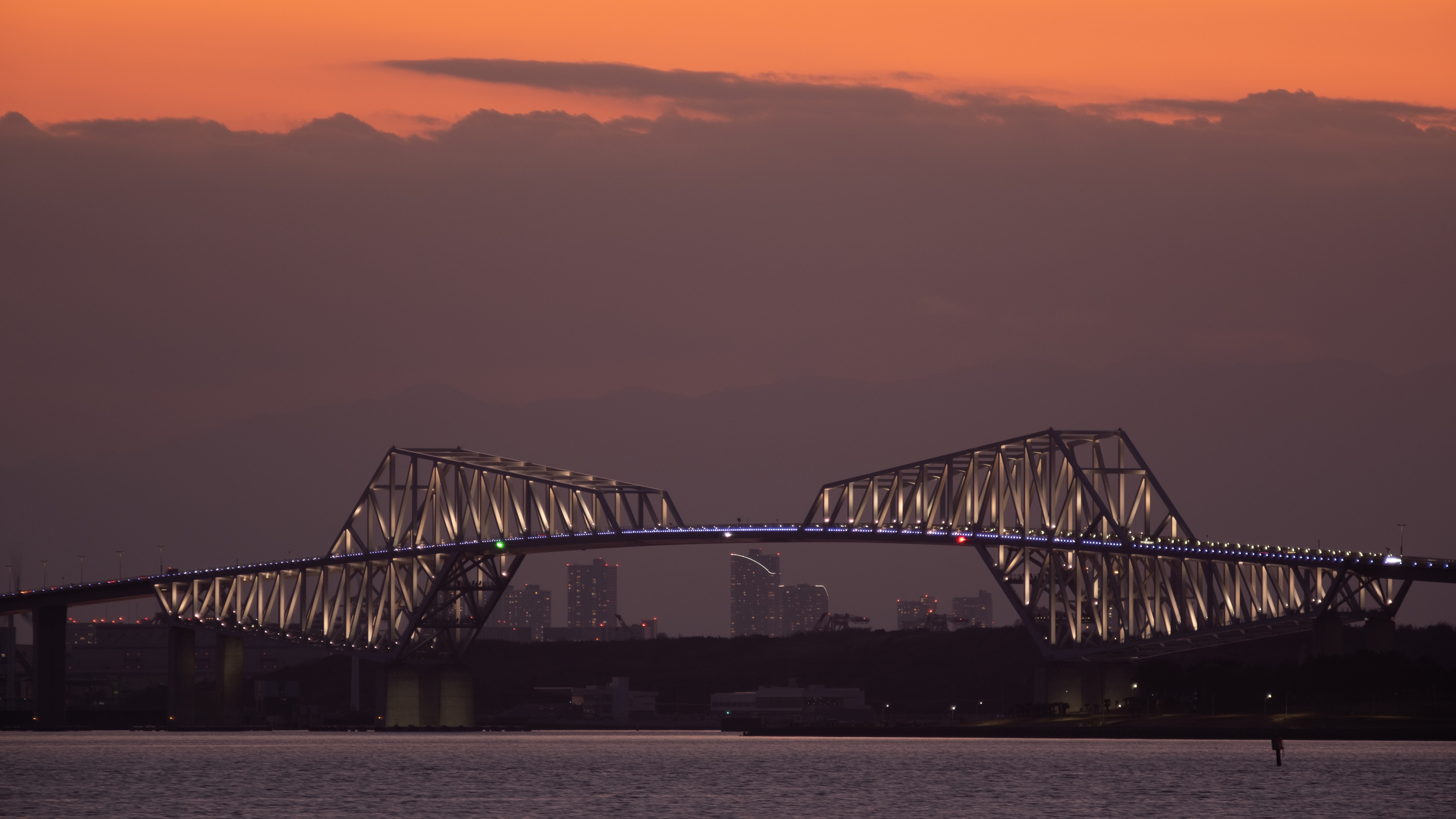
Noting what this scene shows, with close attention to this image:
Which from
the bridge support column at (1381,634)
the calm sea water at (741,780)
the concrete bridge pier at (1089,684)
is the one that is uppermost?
the bridge support column at (1381,634)

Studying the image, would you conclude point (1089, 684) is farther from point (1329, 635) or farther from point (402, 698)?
point (402, 698)

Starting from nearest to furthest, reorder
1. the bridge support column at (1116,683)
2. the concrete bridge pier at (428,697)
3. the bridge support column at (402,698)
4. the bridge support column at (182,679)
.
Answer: the bridge support column at (1116,683) → the bridge support column at (402,698) → the concrete bridge pier at (428,697) → the bridge support column at (182,679)

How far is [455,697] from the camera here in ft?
573

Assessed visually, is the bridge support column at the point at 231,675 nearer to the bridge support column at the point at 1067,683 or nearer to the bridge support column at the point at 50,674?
the bridge support column at the point at 50,674

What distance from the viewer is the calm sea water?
7525 centimetres

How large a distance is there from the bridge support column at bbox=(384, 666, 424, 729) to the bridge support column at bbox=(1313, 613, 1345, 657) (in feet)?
254

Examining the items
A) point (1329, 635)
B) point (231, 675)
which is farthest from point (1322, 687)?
point (231, 675)

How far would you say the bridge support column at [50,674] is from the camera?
590ft

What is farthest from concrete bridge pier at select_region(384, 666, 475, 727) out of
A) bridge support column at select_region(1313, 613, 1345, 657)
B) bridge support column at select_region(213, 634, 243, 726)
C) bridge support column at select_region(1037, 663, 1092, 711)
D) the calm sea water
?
bridge support column at select_region(1313, 613, 1345, 657)

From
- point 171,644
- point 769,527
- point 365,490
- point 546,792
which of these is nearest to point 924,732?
point 769,527

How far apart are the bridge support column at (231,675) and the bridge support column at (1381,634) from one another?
322 feet

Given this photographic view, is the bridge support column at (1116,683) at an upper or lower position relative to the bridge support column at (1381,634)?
lower

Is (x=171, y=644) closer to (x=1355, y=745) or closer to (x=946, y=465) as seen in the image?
(x=946, y=465)

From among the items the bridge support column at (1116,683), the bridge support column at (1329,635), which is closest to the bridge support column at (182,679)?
the bridge support column at (1116,683)
